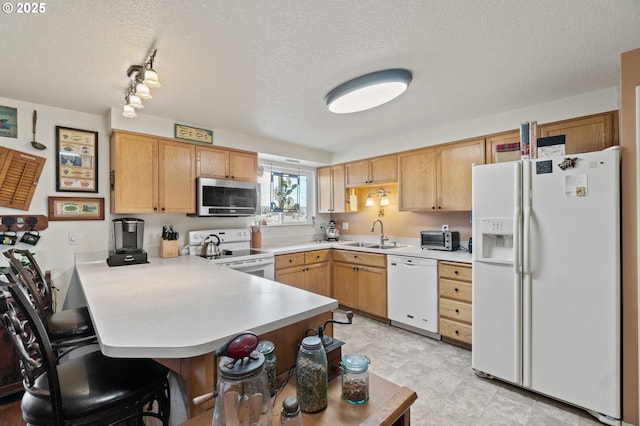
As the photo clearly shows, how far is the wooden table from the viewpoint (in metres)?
0.81

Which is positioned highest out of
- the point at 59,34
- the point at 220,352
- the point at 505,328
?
the point at 59,34

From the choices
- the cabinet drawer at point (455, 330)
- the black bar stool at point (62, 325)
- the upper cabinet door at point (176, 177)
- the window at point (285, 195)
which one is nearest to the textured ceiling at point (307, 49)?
the upper cabinet door at point (176, 177)

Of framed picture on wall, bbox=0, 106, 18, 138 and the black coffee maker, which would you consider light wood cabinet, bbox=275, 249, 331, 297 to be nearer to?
the black coffee maker

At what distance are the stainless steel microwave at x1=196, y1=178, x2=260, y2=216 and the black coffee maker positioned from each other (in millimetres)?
603

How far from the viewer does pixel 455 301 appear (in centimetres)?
288

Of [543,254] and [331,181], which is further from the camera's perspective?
[331,181]

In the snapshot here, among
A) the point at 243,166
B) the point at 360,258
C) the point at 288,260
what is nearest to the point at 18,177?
the point at 243,166

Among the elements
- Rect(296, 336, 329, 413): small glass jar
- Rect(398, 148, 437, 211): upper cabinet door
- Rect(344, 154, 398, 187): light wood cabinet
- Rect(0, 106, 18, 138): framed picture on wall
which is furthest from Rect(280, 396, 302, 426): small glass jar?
Rect(344, 154, 398, 187): light wood cabinet

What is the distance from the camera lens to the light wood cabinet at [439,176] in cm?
313

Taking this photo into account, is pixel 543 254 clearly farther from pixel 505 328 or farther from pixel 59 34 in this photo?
pixel 59 34

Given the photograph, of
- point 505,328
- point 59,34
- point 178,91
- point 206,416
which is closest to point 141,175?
point 178,91

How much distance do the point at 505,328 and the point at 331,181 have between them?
10.1ft

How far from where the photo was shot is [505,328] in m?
2.22

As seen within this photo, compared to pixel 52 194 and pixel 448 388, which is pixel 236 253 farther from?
pixel 448 388
